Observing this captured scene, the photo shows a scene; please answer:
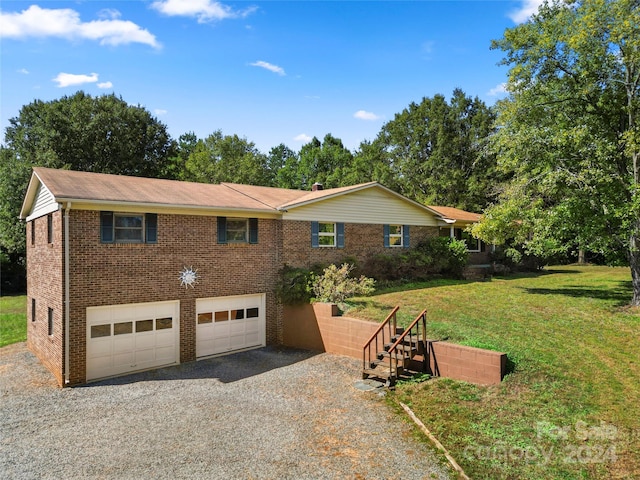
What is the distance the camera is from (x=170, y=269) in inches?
534

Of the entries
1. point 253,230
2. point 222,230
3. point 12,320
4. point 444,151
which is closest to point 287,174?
point 444,151

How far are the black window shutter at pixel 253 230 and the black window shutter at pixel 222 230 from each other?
107 cm

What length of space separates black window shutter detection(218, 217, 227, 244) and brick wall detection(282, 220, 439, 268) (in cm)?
248

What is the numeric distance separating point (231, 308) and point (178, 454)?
303 inches

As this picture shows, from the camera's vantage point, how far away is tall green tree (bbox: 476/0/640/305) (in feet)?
46.2

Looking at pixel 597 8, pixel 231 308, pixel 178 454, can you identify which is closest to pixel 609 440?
pixel 178 454

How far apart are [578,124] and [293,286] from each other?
12206 millimetres

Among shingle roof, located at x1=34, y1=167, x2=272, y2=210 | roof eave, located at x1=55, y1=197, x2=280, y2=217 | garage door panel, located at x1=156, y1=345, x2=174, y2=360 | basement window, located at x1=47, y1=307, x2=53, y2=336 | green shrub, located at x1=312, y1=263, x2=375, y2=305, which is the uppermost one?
shingle roof, located at x1=34, y1=167, x2=272, y2=210

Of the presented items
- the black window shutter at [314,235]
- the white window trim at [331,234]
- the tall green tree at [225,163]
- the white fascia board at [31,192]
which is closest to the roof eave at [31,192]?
the white fascia board at [31,192]

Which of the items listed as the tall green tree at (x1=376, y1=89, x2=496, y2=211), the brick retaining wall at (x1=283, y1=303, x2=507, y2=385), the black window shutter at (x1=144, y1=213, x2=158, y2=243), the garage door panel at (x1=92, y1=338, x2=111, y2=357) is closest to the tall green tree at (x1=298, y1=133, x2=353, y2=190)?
the tall green tree at (x1=376, y1=89, x2=496, y2=211)

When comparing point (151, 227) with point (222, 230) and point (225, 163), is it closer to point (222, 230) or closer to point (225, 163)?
point (222, 230)

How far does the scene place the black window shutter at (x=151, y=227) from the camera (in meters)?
13.1

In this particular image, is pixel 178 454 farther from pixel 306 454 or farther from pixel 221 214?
pixel 221 214

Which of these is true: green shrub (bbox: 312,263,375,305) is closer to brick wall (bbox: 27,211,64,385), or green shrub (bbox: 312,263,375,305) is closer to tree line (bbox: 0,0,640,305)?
tree line (bbox: 0,0,640,305)
